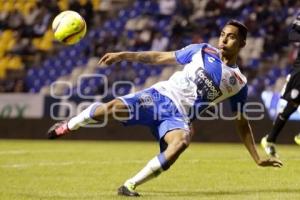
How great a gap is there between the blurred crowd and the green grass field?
232 inches

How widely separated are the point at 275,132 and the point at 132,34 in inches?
407

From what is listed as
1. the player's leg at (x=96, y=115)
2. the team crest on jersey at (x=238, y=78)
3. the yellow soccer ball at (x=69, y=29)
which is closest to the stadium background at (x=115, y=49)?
the yellow soccer ball at (x=69, y=29)

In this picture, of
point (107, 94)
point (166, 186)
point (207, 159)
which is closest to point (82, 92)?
point (107, 94)

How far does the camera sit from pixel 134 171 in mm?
10094

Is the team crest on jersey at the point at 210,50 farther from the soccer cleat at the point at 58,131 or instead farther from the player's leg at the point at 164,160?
the soccer cleat at the point at 58,131

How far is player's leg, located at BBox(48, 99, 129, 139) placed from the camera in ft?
24.2

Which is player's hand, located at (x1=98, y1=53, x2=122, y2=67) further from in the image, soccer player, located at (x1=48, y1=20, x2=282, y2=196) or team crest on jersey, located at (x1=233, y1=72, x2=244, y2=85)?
team crest on jersey, located at (x1=233, y1=72, x2=244, y2=85)

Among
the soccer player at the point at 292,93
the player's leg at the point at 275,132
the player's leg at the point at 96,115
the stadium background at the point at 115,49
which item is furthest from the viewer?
the stadium background at the point at 115,49

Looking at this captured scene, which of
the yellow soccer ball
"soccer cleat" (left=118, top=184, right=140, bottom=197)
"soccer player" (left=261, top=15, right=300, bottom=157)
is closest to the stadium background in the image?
"soccer player" (left=261, top=15, right=300, bottom=157)

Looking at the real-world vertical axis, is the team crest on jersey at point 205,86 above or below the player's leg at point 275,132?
above

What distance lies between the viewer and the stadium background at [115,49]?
1850 centimetres

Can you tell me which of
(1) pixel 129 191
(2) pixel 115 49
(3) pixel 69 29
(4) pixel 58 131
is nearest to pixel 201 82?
(1) pixel 129 191

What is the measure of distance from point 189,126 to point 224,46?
0.81 meters

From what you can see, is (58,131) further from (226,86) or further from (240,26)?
(240,26)
